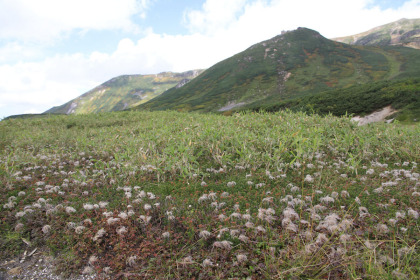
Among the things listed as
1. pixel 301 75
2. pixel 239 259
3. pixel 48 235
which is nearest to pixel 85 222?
pixel 48 235

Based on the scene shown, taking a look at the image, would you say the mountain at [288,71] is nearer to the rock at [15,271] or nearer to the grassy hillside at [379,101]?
the grassy hillside at [379,101]

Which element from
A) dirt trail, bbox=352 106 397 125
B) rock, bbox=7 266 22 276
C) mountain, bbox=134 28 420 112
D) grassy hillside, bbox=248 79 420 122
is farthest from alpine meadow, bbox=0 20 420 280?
mountain, bbox=134 28 420 112

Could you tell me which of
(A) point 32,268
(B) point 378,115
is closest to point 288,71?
(B) point 378,115

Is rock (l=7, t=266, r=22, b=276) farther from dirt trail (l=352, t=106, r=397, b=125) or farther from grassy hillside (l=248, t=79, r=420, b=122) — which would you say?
dirt trail (l=352, t=106, r=397, b=125)

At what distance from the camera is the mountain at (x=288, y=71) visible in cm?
8706

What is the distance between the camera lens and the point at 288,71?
353 ft

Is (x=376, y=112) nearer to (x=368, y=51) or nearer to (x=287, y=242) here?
(x=287, y=242)

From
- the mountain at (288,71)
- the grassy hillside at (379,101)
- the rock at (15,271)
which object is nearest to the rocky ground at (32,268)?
the rock at (15,271)

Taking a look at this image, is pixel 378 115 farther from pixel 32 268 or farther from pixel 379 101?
pixel 32 268

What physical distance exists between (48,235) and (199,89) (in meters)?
126

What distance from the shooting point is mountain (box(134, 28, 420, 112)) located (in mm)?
87062

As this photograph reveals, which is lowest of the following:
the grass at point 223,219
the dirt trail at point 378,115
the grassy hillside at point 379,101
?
the dirt trail at point 378,115

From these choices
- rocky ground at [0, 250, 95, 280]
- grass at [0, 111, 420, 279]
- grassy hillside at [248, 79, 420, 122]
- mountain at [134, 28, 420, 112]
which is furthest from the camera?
mountain at [134, 28, 420, 112]

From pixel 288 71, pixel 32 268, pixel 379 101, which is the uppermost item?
pixel 288 71
